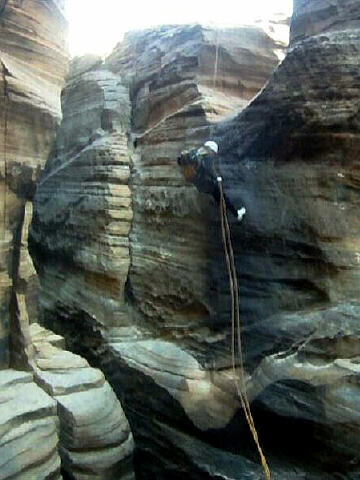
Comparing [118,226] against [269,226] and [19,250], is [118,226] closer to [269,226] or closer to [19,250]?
[19,250]

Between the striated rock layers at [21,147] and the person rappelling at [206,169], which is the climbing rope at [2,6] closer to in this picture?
the striated rock layers at [21,147]

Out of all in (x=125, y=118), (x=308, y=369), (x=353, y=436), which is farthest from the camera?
(x=125, y=118)

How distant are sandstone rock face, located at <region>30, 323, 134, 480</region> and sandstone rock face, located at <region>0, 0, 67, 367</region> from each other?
103 cm

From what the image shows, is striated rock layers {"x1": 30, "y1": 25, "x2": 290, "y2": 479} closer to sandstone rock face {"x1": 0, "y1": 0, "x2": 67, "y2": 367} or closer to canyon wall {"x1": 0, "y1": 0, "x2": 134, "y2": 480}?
canyon wall {"x1": 0, "y1": 0, "x2": 134, "y2": 480}

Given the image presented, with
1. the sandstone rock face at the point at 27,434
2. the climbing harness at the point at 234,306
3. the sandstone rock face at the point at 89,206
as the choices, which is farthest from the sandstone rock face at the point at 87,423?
the climbing harness at the point at 234,306

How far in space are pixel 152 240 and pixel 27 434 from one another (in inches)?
158

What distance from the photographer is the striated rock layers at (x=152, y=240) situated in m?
7.06

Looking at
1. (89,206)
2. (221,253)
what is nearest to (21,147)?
(89,206)

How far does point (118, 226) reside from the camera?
9.37 m

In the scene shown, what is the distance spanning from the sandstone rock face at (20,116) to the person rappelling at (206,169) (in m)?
2.61

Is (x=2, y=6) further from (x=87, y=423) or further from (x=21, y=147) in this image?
(x=87, y=423)

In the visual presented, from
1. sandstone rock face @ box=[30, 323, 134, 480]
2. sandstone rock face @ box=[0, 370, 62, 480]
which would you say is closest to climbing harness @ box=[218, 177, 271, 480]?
sandstone rock face @ box=[30, 323, 134, 480]

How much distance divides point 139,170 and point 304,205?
164 inches

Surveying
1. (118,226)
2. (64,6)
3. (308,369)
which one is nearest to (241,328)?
(308,369)
